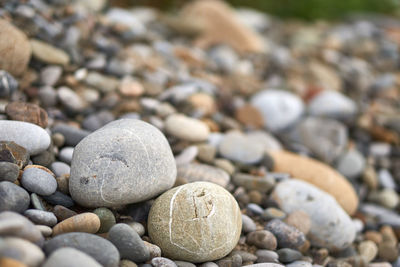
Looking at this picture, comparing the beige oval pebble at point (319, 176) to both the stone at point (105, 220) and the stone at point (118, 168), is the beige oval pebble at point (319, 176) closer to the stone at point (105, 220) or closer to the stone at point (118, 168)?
the stone at point (118, 168)

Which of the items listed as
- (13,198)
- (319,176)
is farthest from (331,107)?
(13,198)

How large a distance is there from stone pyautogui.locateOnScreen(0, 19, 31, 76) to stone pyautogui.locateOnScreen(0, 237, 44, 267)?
187 cm

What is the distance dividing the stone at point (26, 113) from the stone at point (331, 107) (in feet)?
10.3

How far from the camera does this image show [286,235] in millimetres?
2750

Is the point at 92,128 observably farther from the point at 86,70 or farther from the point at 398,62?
the point at 398,62

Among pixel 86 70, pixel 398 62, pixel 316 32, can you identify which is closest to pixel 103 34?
pixel 86 70

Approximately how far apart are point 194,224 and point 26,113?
1.45 meters

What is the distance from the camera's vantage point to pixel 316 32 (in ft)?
24.3

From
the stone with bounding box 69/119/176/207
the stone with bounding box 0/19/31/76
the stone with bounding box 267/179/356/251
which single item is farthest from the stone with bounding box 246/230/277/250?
the stone with bounding box 0/19/31/76

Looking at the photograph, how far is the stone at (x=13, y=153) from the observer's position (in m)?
2.38

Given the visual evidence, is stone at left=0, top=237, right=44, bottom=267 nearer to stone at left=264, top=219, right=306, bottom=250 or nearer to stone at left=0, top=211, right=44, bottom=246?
stone at left=0, top=211, right=44, bottom=246

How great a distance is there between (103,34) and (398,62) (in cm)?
497

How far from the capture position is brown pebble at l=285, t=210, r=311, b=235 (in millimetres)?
2910

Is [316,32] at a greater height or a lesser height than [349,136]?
greater
